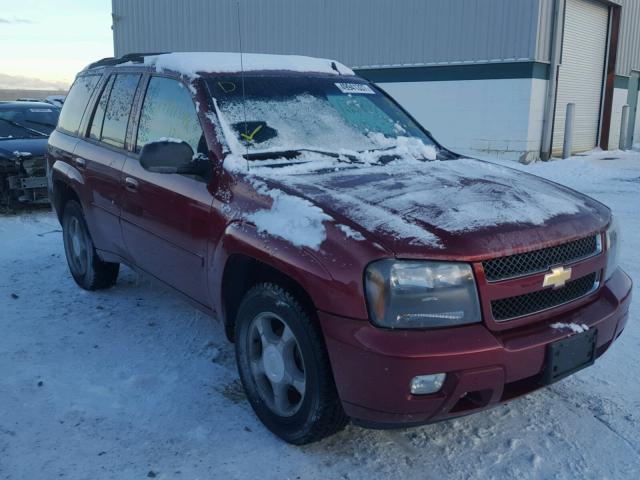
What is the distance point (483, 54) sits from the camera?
46.4 ft

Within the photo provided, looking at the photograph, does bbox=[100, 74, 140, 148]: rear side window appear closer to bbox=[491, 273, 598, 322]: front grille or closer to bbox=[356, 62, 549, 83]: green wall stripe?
bbox=[491, 273, 598, 322]: front grille

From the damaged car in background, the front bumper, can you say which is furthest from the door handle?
the damaged car in background

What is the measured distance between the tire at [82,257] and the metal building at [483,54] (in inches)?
434

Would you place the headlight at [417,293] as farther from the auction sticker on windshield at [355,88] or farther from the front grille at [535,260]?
the auction sticker on windshield at [355,88]

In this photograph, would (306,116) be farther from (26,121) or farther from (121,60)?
(26,121)

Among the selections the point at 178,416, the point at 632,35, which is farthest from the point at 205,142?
the point at 632,35

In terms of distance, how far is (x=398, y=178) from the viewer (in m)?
3.35

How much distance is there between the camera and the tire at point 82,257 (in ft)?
16.9

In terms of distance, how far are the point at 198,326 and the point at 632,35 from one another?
57.8 feet

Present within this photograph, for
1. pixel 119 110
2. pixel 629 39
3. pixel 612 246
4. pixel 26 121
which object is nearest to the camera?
pixel 612 246

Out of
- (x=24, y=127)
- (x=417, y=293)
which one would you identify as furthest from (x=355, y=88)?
(x=24, y=127)

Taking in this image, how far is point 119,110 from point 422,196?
2529mm

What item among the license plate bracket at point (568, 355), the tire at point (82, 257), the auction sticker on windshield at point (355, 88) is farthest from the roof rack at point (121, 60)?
the license plate bracket at point (568, 355)

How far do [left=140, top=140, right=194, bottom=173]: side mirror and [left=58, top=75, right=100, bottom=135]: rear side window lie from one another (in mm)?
2093
